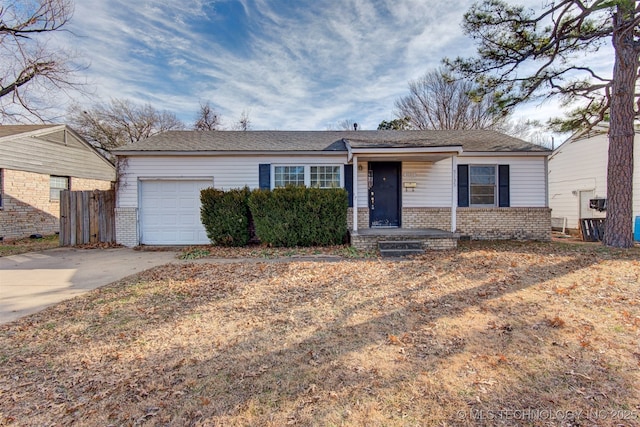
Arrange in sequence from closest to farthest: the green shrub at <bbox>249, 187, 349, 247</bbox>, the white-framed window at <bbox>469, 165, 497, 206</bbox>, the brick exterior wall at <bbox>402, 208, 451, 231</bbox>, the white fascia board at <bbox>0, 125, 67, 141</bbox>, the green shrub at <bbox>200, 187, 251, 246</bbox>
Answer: the green shrub at <bbox>249, 187, 349, 247</bbox> < the green shrub at <bbox>200, 187, 251, 246</bbox> < the brick exterior wall at <bbox>402, 208, 451, 231</bbox> < the white-framed window at <bbox>469, 165, 497, 206</bbox> < the white fascia board at <bbox>0, 125, 67, 141</bbox>

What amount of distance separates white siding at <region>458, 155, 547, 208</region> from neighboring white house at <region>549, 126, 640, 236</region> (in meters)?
3.49

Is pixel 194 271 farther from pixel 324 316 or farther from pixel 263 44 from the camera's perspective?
pixel 263 44

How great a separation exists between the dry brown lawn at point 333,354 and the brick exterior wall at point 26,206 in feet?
34.5

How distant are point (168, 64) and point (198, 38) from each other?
3.13m

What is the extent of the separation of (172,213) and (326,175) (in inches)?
206

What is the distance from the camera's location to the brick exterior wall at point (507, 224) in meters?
9.91

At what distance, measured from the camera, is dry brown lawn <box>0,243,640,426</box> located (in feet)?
6.62

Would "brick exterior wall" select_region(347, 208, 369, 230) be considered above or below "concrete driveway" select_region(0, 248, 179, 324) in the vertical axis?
above

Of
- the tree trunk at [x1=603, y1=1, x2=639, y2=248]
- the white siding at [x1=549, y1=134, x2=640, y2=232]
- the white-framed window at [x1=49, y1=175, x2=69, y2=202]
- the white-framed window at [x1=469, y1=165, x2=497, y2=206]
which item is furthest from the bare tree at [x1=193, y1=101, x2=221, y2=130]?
the tree trunk at [x1=603, y1=1, x2=639, y2=248]

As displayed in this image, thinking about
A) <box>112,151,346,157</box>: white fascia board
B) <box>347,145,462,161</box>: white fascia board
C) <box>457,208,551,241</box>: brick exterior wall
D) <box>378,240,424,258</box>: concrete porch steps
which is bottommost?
<box>378,240,424,258</box>: concrete porch steps

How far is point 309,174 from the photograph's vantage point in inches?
381

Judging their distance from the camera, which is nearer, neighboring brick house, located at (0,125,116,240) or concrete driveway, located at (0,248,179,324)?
concrete driveway, located at (0,248,179,324)

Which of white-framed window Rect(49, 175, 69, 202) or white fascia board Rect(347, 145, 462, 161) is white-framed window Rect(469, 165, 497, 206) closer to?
white fascia board Rect(347, 145, 462, 161)

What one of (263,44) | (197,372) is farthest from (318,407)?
(263,44)
